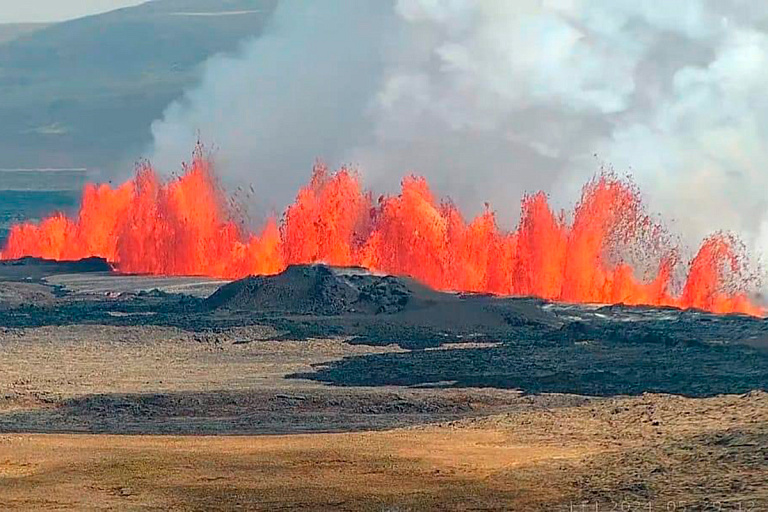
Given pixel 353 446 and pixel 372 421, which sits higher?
pixel 372 421

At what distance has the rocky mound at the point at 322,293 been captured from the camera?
83.5 m

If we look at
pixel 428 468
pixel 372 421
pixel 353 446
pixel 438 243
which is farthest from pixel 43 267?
pixel 428 468

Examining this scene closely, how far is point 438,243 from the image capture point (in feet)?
349

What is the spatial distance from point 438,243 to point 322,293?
70.6ft

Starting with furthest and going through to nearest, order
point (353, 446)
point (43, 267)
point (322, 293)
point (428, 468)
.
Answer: point (43, 267) → point (322, 293) → point (353, 446) → point (428, 468)

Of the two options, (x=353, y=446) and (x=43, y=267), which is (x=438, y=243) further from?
(x=353, y=446)

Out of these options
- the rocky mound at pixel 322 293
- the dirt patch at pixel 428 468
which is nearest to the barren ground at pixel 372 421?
the dirt patch at pixel 428 468

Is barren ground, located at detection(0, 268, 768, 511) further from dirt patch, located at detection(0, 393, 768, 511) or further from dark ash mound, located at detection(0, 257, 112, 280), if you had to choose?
dark ash mound, located at detection(0, 257, 112, 280)

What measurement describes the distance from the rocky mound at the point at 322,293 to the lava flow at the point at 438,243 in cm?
1214

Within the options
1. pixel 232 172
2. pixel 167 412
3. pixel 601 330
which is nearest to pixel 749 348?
pixel 601 330

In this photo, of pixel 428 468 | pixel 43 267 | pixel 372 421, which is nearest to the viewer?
pixel 428 468

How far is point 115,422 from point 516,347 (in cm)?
2393

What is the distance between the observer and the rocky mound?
83500 mm

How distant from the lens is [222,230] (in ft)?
407
